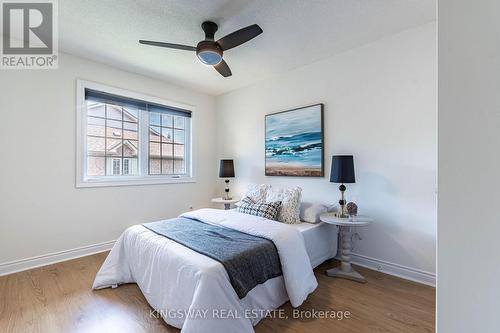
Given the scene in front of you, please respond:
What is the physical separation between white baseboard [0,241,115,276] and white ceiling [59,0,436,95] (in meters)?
2.55

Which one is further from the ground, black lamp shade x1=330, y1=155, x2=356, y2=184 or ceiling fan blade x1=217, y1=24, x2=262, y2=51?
ceiling fan blade x1=217, y1=24, x2=262, y2=51

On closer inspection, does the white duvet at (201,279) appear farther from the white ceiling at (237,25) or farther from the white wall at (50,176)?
the white ceiling at (237,25)

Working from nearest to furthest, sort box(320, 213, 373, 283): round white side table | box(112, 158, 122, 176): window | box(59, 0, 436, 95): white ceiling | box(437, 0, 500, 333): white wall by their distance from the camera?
box(437, 0, 500, 333): white wall → box(59, 0, 436, 95): white ceiling → box(320, 213, 373, 283): round white side table → box(112, 158, 122, 176): window

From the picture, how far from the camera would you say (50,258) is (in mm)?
2807

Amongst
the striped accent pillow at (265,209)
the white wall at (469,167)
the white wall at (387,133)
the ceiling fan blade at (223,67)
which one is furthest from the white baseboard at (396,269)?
the ceiling fan blade at (223,67)

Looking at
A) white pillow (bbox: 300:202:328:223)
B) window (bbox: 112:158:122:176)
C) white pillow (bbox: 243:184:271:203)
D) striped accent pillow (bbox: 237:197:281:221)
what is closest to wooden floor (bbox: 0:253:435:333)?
white pillow (bbox: 300:202:328:223)

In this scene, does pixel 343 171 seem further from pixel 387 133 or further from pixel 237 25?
pixel 237 25

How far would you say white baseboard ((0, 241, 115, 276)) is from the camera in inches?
101

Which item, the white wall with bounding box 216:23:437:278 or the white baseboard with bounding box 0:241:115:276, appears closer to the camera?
the white wall with bounding box 216:23:437:278

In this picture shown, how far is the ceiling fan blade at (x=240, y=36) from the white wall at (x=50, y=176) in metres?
2.06

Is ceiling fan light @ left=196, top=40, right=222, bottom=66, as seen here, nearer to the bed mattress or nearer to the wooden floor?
the bed mattress

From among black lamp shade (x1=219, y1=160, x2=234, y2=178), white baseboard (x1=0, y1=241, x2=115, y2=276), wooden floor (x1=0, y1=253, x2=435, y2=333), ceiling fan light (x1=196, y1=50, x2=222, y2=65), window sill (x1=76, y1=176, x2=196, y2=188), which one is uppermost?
ceiling fan light (x1=196, y1=50, x2=222, y2=65)

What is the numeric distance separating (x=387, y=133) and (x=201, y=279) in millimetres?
2438

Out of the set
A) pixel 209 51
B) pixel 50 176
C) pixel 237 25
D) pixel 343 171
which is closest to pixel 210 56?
pixel 209 51
